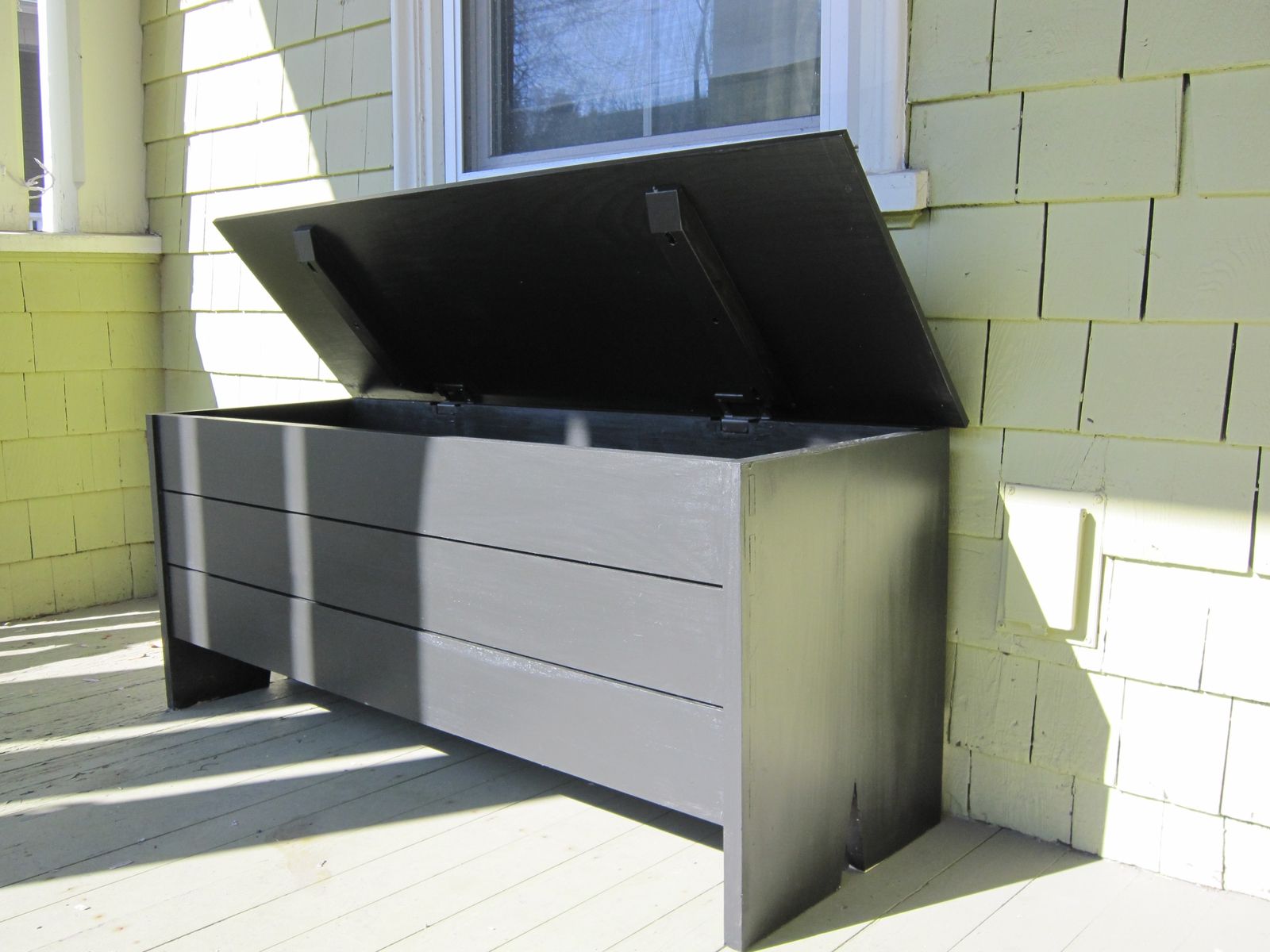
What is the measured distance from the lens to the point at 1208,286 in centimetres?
175

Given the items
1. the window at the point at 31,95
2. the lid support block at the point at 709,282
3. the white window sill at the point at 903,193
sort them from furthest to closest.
Answer: the window at the point at 31,95
the white window sill at the point at 903,193
the lid support block at the point at 709,282

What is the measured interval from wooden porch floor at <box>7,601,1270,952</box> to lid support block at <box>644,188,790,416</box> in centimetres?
84

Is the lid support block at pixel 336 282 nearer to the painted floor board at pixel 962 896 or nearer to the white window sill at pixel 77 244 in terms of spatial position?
the white window sill at pixel 77 244

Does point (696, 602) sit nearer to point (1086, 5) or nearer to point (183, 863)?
point (183, 863)

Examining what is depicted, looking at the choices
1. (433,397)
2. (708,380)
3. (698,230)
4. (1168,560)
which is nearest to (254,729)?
(433,397)

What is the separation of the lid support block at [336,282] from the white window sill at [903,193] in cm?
123

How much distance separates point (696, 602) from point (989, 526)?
2.22ft

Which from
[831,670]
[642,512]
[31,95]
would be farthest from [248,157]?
[831,670]

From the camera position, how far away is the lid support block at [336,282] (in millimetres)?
2520

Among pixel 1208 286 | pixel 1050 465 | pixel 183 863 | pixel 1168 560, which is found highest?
pixel 1208 286

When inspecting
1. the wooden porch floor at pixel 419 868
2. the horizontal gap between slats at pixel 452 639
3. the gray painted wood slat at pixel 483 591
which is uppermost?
the gray painted wood slat at pixel 483 591

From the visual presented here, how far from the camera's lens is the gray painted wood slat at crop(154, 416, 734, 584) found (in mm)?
1647

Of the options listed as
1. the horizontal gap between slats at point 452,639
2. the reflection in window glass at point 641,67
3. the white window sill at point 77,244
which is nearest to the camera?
the horizontal gap between slats at point 452,639

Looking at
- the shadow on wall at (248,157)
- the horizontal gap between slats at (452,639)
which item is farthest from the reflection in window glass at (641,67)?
the horizontal gap between slats at (452,639)
